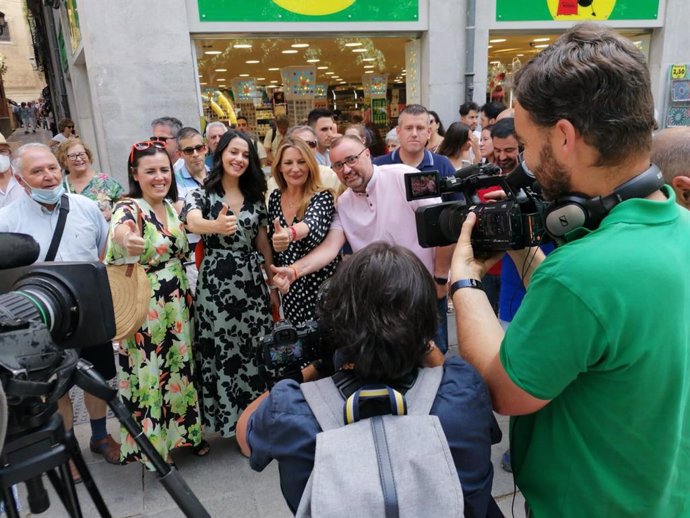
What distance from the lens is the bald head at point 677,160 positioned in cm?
187

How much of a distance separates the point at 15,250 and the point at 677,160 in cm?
211

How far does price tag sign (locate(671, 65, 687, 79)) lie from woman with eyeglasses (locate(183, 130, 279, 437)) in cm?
793

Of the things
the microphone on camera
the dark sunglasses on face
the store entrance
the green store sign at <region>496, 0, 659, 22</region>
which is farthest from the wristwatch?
the green store sign at <region>496, 0, 659, 22</region>

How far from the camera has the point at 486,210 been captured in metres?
1.47

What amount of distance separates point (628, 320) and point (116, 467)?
310 centimetres

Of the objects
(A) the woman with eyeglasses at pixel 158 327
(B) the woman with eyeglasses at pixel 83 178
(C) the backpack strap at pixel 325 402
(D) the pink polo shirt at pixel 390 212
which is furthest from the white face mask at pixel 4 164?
(C) the backpack strap at pixel 325 402

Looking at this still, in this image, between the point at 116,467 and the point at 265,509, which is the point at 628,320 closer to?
the point at 265,509

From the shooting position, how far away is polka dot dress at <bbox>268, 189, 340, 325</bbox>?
300 cm

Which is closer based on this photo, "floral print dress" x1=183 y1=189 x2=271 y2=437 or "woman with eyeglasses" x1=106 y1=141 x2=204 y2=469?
"woman with eyeglasses" x1=106 y1=141 x2=204 y2=469

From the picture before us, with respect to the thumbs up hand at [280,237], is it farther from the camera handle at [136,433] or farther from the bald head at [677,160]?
the bald head at [677,160]

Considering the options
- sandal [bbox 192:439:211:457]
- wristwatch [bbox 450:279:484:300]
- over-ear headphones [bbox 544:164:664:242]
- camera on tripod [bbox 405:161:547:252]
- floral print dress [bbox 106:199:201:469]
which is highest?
over-ear headphones [bbox 544:164:664:242]

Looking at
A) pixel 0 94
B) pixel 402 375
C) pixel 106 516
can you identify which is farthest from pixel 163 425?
pixel 0 94

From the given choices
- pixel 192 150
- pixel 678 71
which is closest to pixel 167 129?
pixel 192 150

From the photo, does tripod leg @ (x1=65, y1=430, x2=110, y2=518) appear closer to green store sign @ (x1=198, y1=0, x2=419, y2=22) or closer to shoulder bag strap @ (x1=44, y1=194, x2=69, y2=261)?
shoulder bag strap @ (x1=44, y1=194, x2=69, y2=261)
